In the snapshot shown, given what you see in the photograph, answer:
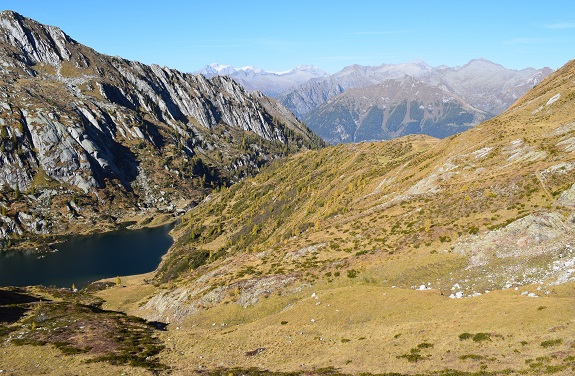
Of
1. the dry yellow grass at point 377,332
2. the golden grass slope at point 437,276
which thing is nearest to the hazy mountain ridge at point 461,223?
the golden grass slope at point 437,276

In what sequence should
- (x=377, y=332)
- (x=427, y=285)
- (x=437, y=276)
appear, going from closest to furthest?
1. (x=377, y=332)
2. (x=427, y=285)
3. (x=437, y=276)

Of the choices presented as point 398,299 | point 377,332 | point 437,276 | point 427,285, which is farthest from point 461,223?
point 377,332

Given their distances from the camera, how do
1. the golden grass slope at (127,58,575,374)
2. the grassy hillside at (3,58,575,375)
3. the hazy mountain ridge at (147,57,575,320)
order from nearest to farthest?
the grassy hillside at (3,58,575,375) → the golden grass slope at (127,58,575,374) → the hazy mountain ridge at (147,57,575,320)

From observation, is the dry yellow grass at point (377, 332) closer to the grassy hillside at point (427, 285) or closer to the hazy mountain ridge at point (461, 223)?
the grassy hillside at point (427, 285)

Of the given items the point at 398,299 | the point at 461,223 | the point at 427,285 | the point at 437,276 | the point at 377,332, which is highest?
the point at 461,223

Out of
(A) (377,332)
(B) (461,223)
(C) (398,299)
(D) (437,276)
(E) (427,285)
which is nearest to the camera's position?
(A) (377,332)

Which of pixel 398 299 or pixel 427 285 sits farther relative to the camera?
pixel 427 285

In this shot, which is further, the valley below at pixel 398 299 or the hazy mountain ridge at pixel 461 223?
the hazy mountain ridge at pixel 461 223

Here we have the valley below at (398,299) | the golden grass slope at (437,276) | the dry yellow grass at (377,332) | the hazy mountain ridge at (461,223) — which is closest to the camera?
the dry yellow grass at (377,332)

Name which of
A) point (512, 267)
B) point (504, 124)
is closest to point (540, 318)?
point (512, 267)

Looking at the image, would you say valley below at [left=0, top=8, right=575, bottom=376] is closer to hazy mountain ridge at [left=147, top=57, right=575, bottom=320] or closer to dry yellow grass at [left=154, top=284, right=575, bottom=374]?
dry yellow grass at [left=154, top=284, right=575, bottom=374]

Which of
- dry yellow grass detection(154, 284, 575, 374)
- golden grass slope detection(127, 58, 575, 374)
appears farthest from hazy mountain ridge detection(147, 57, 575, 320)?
dry yellow grass detection(154, 284, 575, 374)

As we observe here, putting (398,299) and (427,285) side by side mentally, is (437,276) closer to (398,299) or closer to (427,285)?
(427,285)

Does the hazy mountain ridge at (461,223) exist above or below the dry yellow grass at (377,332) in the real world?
above
